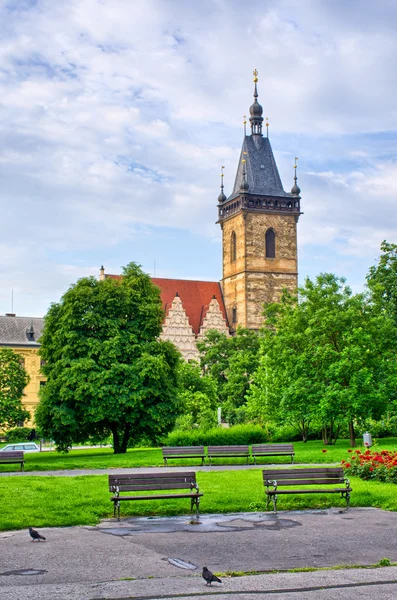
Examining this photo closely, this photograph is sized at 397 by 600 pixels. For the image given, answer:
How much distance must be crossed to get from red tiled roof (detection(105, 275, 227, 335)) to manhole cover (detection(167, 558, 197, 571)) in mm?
77633

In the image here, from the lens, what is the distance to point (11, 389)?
198 ft

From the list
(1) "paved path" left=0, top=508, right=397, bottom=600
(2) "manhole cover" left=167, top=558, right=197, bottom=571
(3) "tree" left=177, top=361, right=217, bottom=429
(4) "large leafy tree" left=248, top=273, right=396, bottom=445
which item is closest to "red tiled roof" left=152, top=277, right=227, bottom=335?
(3) "tree" left=177, top=361, right=217, bottom=429

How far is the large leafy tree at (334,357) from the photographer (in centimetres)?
3497

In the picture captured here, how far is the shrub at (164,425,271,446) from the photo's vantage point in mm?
36406

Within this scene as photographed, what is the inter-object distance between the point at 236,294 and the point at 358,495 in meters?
71.8

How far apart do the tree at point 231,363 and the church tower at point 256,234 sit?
7986 mm

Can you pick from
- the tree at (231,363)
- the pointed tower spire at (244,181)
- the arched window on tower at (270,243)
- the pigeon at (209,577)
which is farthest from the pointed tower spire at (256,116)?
the pigeon at (209,577)

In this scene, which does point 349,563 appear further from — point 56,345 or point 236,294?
point 236,294

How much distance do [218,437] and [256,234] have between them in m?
51.8

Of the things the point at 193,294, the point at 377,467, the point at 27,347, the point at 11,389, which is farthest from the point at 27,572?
the point at 193,294

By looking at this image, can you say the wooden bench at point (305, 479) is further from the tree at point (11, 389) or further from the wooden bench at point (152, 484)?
the tree at point (11, 389)

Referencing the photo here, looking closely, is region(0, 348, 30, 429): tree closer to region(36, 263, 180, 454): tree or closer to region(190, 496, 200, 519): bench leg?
region(36, 263, 180, 454): tree

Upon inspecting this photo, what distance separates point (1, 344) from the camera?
262 ft

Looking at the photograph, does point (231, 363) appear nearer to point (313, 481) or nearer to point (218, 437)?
point (218, 437)
